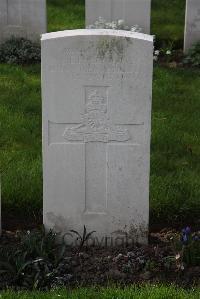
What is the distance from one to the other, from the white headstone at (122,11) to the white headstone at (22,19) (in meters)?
0.66

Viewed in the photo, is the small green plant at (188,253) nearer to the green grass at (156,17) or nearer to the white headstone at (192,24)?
the white headstone at (192,24)

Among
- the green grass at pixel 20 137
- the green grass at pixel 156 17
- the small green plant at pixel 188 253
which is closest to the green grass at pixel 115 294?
the small green plant at pixel 188 253

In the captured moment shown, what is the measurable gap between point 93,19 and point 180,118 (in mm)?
3015

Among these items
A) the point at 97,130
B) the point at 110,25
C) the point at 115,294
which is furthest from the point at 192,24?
the point at 115,294

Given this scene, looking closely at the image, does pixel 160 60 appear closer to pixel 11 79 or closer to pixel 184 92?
pixel 184 92

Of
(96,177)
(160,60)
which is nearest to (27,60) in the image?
(160,60)

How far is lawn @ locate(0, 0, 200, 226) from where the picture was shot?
18.7ft

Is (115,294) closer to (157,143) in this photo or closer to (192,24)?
(157,143)

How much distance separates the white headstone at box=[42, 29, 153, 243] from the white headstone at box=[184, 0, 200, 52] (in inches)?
201

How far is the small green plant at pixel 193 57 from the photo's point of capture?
31.1ft

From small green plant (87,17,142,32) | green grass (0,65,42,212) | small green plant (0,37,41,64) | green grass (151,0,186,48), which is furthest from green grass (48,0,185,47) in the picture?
green grass (0,65,42,212)

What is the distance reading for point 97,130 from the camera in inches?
196

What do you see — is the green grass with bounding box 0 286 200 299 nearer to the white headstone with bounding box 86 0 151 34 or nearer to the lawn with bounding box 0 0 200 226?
the lawn with bounding box 0 0 200 226

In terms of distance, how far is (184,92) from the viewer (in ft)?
27.5
